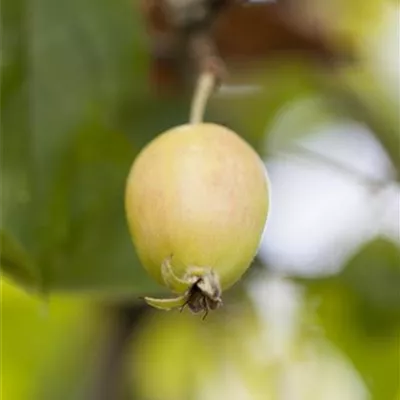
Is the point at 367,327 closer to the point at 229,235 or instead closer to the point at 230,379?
the point at 230,379

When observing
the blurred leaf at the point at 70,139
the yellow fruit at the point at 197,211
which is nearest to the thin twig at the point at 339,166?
the blurred leaf at the point at 70,139

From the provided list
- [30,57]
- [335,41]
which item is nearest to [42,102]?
[30,57]

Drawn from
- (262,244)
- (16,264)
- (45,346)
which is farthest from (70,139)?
(45,346)

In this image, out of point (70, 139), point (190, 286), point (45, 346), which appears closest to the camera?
point (190, 286)

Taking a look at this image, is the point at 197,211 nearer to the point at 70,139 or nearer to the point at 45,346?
the point at 70,139

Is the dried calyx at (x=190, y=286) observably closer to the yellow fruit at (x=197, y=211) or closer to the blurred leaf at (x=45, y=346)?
the yellow fruit at (x=197, y=211)
